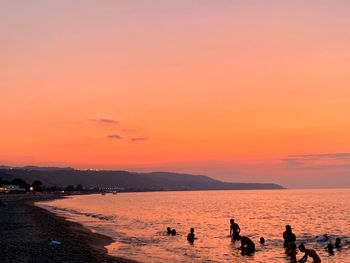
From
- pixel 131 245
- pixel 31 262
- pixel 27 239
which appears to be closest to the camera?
pixel 31 262

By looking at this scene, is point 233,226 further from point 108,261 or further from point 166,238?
point 108,261

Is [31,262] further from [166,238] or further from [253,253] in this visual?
[166,238]

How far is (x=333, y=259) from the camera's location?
2667 centimetres

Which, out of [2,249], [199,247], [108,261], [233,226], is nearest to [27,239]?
[2,249]

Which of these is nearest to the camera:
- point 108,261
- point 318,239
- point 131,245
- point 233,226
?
point 108,261

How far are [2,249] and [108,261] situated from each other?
6004 mm

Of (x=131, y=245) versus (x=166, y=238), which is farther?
(x=166, y=238)

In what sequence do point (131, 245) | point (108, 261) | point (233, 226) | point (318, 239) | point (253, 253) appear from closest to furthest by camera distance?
point (108, 261) → point (253, 253) → point (131, 245) → point (233, 226) → point (318, 239)

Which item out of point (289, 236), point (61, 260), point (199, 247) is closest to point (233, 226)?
point (199, 247)

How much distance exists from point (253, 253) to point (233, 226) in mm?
7678

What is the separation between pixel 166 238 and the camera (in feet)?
121

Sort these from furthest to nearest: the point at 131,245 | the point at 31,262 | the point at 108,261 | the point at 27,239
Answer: the point at 131,245
the point at 27,239
the point at 108,261
the point at 31,262

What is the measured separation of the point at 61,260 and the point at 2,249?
4.62m

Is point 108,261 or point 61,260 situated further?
point 108,261
